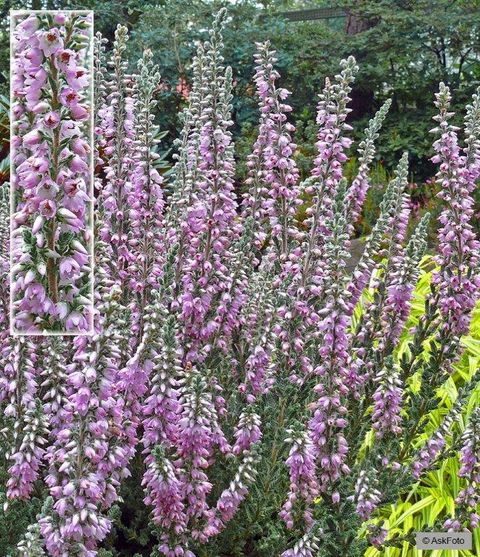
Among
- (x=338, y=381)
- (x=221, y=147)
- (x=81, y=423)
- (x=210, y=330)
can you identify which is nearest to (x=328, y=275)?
(x=338, y=381)

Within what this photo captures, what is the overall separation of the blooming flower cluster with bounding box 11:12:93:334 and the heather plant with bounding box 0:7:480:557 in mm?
296

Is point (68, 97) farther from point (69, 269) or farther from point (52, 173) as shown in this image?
point (69, 269)

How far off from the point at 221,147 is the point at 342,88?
518mm

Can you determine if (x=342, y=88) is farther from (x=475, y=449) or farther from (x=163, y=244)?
(x=475, y=449)

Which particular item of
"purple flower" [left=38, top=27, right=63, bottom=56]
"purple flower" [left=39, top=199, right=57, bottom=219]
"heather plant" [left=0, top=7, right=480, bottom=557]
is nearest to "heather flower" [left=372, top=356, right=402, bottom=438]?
"heather plant" [left=0, top=7, right=480, bottom=557]

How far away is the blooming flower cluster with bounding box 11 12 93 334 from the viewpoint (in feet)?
5.38

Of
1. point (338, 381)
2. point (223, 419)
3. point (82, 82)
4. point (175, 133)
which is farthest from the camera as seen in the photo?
point (175, 133)

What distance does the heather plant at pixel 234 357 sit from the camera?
7.80 feet

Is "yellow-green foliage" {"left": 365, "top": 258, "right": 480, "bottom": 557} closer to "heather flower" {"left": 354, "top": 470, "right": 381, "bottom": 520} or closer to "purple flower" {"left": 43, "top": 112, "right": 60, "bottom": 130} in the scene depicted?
"heather flower" {"left": 354, "top": 470, "right": 381, "bottom": 520}

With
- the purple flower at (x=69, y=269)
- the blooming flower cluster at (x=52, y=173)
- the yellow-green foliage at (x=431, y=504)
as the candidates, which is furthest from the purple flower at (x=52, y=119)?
the yellow-green foliage at (x=431, y=504)

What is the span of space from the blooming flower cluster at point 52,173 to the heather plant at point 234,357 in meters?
0.30

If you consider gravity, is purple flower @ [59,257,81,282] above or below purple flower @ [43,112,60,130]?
below

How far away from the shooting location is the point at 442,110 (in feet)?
11.0

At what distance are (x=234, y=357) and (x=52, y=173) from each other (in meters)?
1.69
